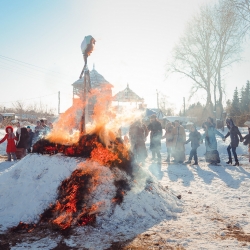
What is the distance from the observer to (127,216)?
4.44m

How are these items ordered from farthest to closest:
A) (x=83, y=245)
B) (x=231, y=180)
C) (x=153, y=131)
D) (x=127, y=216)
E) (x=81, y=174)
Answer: (x=153, y=131) < (x=231, y=180) < (x=81, y=174) < (x=127, y=216) < (x=83, y=245)

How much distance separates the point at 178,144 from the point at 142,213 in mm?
6843

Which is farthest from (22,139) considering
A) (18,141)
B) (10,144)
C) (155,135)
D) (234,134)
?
(234,134)

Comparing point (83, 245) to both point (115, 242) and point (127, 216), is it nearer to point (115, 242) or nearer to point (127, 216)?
point (115, 242)

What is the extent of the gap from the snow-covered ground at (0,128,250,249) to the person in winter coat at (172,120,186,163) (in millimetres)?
4515

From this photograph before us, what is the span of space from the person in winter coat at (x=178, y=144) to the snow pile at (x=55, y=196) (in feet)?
18.5

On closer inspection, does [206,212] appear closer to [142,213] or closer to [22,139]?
[142,213]

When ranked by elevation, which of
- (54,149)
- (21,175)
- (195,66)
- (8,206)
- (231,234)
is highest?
(195,66)

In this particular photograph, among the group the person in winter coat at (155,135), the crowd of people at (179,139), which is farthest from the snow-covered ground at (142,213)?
the person in winter coat at (155,135)

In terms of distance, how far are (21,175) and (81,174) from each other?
1.28 metres

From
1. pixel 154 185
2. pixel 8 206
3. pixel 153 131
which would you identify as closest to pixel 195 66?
pixel 153 131

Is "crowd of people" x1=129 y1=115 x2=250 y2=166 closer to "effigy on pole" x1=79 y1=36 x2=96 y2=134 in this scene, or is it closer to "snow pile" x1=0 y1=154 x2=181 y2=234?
"effigy on pole" x1=79 y1=36 x2=96 y2=134

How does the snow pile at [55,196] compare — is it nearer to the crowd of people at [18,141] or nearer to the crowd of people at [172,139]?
the crowd of people at [172,139]

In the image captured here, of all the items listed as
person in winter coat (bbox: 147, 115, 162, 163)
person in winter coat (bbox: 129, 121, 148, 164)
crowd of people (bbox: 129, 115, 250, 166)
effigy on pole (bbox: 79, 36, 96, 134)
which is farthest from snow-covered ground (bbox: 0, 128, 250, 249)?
person in winter coat (bbox: 147, 115, 162, 163)
